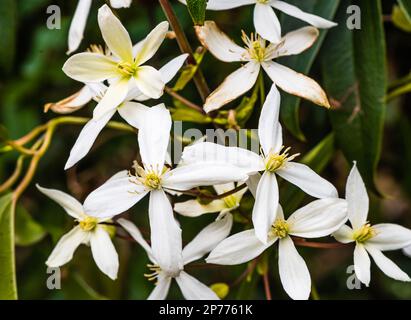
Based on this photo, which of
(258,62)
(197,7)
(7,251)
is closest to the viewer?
(197,7)

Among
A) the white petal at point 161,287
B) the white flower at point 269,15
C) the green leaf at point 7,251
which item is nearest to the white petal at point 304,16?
the white flower at point 269,15

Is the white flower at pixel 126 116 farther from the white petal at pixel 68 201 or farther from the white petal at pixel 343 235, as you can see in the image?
the white petal at pixel 343 235

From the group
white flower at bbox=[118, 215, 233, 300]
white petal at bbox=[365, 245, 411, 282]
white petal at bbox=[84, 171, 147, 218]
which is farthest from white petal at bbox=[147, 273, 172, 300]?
white petal at bbox=[365, 245, 411, 282]

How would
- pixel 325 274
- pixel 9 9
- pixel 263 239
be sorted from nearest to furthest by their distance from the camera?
pixel 263 239 < pixel 9 9 < pixel 325 274

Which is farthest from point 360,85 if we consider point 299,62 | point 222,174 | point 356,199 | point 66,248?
point 66,248

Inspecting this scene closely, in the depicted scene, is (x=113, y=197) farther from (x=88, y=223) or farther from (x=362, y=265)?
(x=362, y=265)
